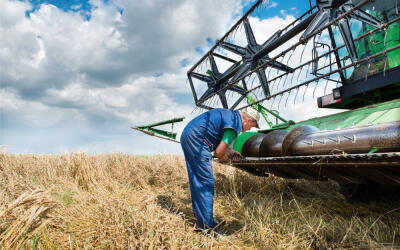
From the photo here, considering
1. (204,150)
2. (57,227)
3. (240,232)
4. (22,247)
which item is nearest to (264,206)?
(240,232)

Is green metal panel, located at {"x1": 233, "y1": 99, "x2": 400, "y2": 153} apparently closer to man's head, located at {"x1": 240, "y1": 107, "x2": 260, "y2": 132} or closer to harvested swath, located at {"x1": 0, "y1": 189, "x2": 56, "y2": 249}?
man's head, located at {"x1": 240, "y1": 107, "x2": 260, "y2": 132}

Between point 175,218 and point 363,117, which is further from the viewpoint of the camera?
point 363,117

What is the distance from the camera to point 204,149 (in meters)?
2.76

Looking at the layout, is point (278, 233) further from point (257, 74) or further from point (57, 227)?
point (257, 74)

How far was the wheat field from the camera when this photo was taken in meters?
1.81

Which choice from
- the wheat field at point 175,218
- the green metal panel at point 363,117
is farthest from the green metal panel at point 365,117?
the wheat field at point 175,218

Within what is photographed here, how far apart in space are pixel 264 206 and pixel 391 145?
155 cm

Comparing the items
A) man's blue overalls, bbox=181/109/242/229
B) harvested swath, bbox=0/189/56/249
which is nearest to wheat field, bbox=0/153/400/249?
harvested swath, bbox=0/189/56/249

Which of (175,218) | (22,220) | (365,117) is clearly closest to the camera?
(22,220)

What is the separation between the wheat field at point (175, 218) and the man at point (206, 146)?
22cm

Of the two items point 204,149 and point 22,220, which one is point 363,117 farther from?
point 22,220

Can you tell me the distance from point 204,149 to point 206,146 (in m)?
0.04

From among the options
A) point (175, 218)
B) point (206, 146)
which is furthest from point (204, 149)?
point (175, 218)

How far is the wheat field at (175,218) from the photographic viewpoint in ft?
5.93
